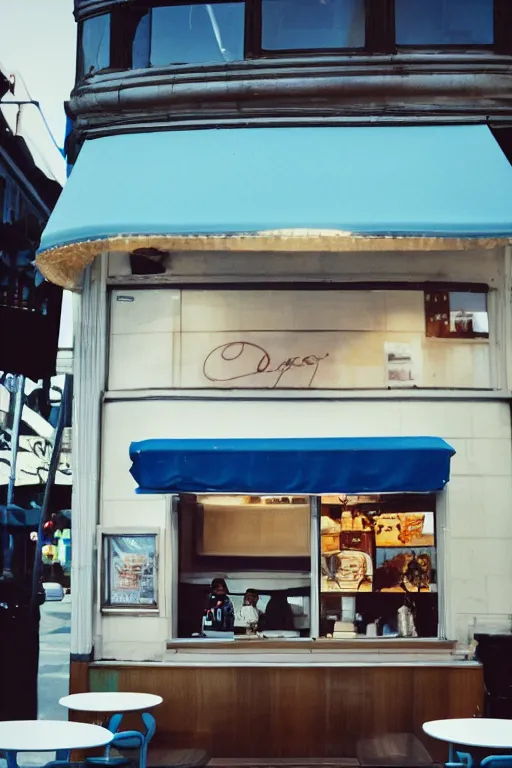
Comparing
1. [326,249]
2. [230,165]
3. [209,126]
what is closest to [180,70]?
[209,126]

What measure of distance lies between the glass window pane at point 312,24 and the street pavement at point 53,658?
20.8 ft

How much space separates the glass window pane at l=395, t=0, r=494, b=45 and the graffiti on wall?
5281 millimetres

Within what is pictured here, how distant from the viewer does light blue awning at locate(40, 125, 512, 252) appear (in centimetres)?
944

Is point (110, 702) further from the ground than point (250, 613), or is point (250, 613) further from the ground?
point (250, 613)

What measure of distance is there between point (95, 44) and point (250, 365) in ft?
13.1

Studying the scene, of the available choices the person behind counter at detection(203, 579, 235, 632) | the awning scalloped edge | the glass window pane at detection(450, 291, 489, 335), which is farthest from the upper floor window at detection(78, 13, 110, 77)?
the person behind counter at detection(203, 579, 235, 632)

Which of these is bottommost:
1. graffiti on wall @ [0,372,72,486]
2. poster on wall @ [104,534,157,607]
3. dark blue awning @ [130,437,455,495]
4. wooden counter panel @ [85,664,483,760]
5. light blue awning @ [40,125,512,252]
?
wooden counter panel @ [85,664,483,760]

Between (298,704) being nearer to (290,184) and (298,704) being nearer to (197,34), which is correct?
(290,184)

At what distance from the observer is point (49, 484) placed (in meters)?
11.4

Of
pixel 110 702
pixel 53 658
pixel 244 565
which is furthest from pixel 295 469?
pixel 53 658

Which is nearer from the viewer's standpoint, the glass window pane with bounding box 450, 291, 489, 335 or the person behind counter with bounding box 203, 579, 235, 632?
the person behind counter with bounding box 203, 579, 235, 632

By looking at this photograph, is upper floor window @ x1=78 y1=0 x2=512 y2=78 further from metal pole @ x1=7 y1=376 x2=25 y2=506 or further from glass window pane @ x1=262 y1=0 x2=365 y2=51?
metal pole @ x1=7 y1=376 x2=25 y2=506

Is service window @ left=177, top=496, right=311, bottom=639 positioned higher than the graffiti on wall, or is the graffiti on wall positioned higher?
the graffiti on wall

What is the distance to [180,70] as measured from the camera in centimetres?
1084
